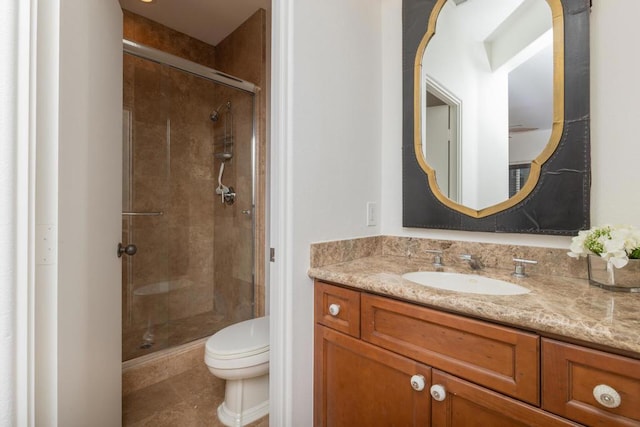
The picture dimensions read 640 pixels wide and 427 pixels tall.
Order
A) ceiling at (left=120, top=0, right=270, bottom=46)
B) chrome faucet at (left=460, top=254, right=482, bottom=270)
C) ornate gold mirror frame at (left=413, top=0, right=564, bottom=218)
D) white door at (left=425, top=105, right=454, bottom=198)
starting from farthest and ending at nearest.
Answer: ceiling at (left=120, top=0, right=270, bottom=46) → white door at (left=425, top=105, right=454, bottom=198) → chrome faucet at (left=460, top=254, right=482, bottom=270) → ornate gold mirror frame at (left=413, top=0, right=564, bottom=218)

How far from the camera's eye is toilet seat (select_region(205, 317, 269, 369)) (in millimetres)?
1384

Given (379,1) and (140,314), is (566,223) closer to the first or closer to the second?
(379,1)

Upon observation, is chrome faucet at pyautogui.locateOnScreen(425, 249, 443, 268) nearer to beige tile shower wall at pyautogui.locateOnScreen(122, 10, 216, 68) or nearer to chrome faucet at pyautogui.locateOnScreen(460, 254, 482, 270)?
chrome faucet at pyautogui.locateOnScreen(460, 254, 482, 270)

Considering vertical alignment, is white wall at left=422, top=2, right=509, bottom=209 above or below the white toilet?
above

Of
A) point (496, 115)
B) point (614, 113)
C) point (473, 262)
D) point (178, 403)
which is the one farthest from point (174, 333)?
point (614, 113)

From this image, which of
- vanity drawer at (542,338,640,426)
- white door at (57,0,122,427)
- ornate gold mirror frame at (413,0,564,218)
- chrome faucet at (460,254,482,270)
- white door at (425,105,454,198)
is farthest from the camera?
white door at (425,105,454,198)

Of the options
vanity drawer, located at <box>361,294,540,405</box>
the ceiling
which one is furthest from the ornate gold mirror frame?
the ceiling

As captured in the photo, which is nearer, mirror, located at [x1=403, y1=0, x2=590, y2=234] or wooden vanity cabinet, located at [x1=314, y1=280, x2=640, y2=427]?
wooden vanity cabinet, located at [x1=314, y1=280, x2=640, y2=427]

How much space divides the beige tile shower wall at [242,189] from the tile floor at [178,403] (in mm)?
641

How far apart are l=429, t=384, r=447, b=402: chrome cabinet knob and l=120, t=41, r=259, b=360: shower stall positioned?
1733mm

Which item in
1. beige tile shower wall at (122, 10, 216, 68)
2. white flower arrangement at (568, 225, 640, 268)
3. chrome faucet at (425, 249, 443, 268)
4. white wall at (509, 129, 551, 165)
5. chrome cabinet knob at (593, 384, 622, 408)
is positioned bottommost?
chrome cabinet knob at (593, 384, 622, 408)

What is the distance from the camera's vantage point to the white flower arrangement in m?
0.83

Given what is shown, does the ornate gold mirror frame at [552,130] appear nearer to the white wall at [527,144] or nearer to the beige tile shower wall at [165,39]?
the white wall at [527,144]

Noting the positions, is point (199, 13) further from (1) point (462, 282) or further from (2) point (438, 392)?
(2) point (438, 392)
